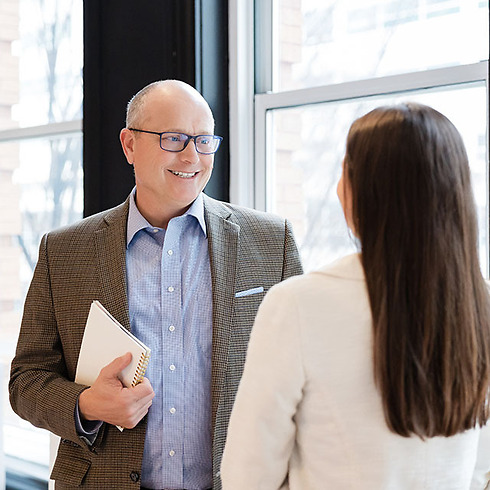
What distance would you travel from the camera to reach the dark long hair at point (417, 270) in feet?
3.76

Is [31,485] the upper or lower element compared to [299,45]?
lower

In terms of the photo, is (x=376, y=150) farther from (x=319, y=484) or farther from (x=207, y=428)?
(x=207, y=428)

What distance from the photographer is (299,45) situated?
2723 mm

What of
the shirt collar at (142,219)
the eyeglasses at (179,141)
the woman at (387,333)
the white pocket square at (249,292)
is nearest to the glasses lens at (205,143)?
the eyeglasses at (179,141)

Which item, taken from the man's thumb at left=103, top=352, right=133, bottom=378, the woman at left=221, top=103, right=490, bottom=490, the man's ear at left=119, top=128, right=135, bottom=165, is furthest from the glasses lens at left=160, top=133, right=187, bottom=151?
the woman at left=221, top=103, right=490, bottom=490

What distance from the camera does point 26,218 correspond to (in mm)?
3938

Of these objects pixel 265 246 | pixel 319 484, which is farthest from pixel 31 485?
pixel 319 484

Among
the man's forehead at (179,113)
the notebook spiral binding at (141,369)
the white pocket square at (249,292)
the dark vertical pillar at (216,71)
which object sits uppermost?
the dark vertical pillar at (216,71)

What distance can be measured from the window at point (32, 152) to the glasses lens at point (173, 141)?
1.57 meters

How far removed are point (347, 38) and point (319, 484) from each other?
1.73 m

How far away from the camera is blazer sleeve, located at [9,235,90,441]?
6.33 ft

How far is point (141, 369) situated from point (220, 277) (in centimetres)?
34

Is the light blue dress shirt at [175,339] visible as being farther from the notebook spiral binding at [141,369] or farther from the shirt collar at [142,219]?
the notebook spiral binding at [141,369]

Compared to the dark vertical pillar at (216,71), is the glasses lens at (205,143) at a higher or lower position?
lower
